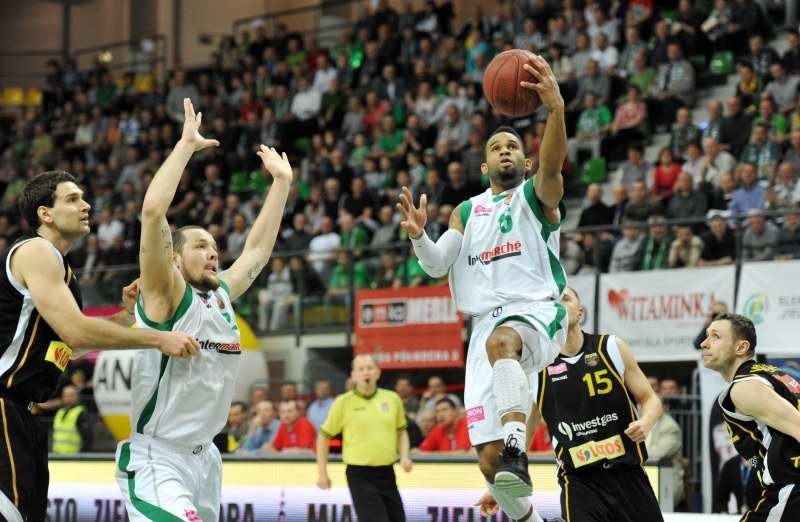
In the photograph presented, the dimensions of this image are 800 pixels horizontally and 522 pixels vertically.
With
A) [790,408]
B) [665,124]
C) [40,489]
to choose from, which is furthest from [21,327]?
[665,124]

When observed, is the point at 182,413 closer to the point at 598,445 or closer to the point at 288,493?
the point at 598,445

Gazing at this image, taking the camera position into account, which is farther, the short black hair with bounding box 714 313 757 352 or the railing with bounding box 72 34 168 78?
the railing with bounding box 72 34 168 78

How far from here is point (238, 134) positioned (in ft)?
81.9

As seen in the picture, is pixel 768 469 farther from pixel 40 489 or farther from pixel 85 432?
pixel 85 432

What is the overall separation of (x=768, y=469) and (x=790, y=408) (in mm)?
465

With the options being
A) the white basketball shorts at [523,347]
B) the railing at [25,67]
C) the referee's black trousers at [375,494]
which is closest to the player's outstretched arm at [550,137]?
the white basketball shorts at [523,347]

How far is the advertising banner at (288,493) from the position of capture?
11.3 meters

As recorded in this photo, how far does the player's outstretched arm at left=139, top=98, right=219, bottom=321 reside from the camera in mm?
6594

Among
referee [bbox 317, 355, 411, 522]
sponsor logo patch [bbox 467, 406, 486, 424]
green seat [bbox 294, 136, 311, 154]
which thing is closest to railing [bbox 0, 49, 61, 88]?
green seat [bbox 294, 136, 311, 154]

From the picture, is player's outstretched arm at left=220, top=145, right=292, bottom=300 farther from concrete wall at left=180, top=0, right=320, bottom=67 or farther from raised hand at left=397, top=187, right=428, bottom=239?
Result: concrete wall at left=180, top=0, right=320, bottom=67

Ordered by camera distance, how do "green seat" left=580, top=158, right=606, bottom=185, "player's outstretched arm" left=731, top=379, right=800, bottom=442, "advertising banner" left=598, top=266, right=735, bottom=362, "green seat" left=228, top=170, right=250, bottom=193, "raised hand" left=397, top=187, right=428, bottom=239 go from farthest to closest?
"green seat" left=228, top=170, right=250, bottom=193
"green seat" left=580, top=158, right=606, bottom=185
"advertising banner" left=598, top=266, right=735, bottom=362
"raised hand" left=397, top=187, right=428, bottom=239
"player's outstretched arm" left=731, top=379, right=800, bottom=442

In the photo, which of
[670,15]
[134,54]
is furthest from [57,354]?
[134,54]

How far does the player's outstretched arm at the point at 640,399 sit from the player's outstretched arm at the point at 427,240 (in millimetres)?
1440

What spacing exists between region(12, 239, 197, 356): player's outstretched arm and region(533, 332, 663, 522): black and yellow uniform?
9.74ft
